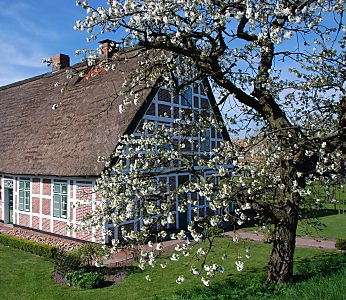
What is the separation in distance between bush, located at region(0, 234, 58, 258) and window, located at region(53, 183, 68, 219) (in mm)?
1739

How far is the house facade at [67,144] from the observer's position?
12.8 m

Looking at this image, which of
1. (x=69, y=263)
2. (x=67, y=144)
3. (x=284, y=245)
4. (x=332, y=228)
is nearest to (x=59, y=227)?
(x=67, y=144)

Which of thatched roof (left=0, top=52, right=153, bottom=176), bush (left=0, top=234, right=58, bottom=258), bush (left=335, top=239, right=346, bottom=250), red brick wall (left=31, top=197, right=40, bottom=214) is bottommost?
bush (left=0, top=234, right=58, bottom=258)

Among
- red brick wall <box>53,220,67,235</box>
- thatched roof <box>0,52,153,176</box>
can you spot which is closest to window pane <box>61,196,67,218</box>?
red brick wall <box>53,220,67,235</box>

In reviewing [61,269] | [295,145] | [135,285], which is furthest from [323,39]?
[61,269]

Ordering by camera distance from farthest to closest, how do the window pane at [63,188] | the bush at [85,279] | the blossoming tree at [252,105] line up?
the window pane at [63,188]
the bush at [85,279]
the blossoming tree at [252,105]

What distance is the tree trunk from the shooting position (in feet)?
21.4

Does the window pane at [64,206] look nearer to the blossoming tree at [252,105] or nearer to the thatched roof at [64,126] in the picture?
the thatched roof at [64,126]

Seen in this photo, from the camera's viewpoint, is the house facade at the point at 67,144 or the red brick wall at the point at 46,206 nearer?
the house facade at the point at 67,144

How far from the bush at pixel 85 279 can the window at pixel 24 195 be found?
26.0 ft

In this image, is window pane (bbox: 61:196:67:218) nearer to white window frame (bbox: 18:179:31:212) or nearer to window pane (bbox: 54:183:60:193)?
window pane (bbox: 54:183:60:193)

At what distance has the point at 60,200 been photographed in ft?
46.3

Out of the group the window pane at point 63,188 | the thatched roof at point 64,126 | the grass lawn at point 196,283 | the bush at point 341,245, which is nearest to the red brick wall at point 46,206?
the window pane at point 63,188

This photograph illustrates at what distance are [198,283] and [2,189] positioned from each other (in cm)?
1298
